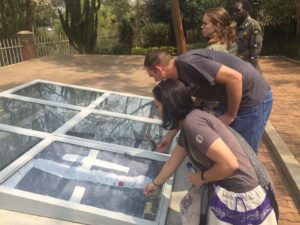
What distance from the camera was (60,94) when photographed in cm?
403

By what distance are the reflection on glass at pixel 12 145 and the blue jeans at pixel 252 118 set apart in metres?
1.53

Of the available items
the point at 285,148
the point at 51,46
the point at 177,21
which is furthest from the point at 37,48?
the point at 285,148

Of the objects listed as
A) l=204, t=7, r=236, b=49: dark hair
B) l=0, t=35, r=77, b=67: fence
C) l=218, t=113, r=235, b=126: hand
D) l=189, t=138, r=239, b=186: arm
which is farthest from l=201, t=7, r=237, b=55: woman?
l=0, t=35, r=77, b=67: fence

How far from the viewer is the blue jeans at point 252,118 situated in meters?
2.27

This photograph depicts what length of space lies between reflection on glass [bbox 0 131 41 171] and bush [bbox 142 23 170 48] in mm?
15032

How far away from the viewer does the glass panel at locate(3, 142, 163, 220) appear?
7.48ft

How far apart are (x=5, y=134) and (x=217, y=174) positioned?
6.64 ft

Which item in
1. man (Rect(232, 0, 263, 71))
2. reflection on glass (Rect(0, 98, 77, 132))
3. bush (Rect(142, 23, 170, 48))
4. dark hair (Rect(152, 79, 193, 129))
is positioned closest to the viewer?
dark hair (Rect(152, 79, 193, 129))

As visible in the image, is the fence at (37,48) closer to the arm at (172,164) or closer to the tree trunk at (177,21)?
the tree trunk at (177,21)

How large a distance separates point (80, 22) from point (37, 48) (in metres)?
2.60

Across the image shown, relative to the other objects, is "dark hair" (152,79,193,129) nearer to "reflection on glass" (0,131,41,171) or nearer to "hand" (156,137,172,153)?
"hand" (156,137,172,153)

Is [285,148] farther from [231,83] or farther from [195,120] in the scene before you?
[195,120]

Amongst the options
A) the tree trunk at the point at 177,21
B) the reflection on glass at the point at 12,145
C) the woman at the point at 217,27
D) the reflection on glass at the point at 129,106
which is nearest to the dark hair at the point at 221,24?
the woman at the point at 217,27

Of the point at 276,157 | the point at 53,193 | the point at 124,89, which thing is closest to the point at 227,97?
the point at 53,193
